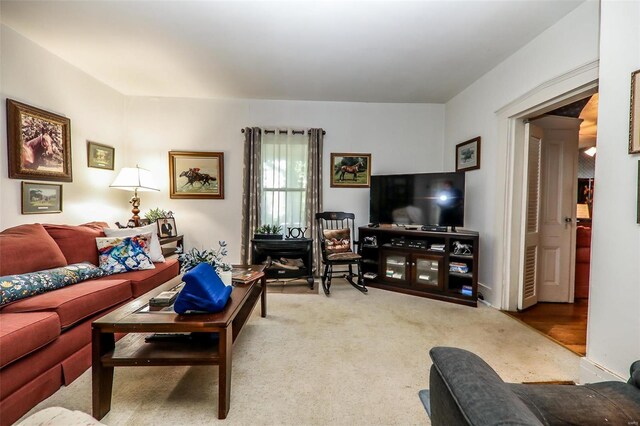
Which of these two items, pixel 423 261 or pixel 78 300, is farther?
pixel 423 261

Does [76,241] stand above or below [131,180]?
below

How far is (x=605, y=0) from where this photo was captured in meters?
1.65

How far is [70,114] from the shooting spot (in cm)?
302

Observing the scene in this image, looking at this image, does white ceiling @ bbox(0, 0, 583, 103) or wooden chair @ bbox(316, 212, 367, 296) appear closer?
white ceiling @ bbox(0, 0, 583, 103)

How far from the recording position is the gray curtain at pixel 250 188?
401cm

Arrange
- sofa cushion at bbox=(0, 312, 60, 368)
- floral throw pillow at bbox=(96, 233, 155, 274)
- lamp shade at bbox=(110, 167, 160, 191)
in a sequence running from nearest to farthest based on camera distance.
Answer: sofa cushion at bbox=(0, 312, 60, 368), floral throw pillow at bbox=(96, 233, 155, 274), lamp shade at bbox=(110, 167, 160, 191)

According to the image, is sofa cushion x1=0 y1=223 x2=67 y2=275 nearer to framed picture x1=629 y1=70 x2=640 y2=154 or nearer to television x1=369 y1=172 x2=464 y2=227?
television x1=369 y1=172 x2=464 y2=227

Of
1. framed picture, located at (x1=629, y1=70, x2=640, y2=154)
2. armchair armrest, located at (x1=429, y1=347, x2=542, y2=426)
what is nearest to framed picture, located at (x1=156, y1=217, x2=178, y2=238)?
armchair armrest, located at (x1=429, y1=347, x2=542, y2=426)

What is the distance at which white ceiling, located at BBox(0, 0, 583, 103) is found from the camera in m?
2.14

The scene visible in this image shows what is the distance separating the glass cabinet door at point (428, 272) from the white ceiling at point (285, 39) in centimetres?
226

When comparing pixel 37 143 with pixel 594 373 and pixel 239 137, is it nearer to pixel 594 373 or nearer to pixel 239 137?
pixel 239 137

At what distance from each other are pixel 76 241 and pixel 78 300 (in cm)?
91

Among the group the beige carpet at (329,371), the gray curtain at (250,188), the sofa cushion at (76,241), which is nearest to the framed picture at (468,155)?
the beige carpet at (329,371)

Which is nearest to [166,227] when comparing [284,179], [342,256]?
[284,179]
